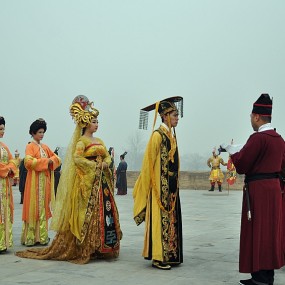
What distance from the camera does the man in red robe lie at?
467 centimetres

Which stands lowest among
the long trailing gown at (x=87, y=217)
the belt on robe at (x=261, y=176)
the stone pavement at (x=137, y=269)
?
the stone pavement at (x=137, y=269)

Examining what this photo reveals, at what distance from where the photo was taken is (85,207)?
20.3 feet

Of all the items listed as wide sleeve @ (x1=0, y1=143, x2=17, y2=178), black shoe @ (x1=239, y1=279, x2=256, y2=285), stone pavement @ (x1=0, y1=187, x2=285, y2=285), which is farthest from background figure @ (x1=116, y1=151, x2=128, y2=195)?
black shoe @ (x1=239, y1=279, x2=256, y2=285)

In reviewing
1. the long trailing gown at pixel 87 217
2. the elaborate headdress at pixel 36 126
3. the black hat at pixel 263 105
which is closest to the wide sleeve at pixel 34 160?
the elaborate headdress at pixel 36 126

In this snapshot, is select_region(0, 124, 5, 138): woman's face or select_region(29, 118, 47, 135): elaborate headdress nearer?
select_region(0, 124, 5, 138): woman's face

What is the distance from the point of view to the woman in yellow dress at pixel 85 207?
6.10m

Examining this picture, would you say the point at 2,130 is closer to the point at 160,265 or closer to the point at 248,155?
the point at 160,265

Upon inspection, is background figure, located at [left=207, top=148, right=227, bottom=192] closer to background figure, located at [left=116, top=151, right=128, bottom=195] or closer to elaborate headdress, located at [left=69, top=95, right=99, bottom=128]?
background figure, located at [left=116, top=151, right=128, bottom=195]

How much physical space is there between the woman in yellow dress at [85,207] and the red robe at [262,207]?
1.95 meters

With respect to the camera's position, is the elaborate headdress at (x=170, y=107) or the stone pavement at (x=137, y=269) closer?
the stone pavement at (x=137, y=269)

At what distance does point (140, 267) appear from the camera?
5.64 m

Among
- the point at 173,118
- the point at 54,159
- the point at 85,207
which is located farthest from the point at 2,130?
the point at 173,118

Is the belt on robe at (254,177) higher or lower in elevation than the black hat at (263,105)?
lower

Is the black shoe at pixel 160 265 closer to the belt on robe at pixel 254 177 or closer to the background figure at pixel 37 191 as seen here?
the belt on robe at pixel 254 177
